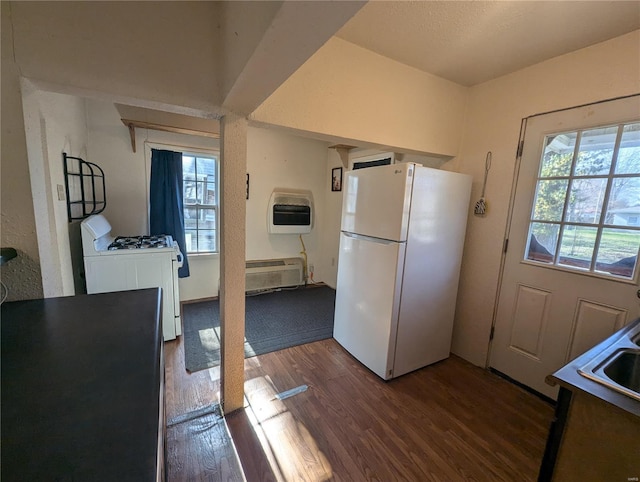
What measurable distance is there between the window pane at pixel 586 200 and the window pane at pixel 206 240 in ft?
11.7

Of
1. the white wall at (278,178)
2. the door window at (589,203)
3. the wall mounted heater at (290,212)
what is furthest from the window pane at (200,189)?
the door window at (589,203)

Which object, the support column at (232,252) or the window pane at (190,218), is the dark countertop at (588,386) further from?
the window pane at (190,218)

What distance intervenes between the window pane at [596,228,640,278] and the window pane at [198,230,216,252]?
12.1 feet

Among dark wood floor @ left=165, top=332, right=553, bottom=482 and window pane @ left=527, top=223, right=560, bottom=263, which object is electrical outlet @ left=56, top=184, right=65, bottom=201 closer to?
dark wood floor @ left=165, top=332, right=553, bottom=482

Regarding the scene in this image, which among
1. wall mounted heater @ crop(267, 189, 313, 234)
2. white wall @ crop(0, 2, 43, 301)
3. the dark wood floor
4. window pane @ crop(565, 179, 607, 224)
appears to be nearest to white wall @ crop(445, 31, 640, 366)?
window pane @ crop(565, 179, 607, 224)

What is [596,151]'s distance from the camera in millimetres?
1584

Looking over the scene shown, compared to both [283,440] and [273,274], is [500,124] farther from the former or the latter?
[273,274]

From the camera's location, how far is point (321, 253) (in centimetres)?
430

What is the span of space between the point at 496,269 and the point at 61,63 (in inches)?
110

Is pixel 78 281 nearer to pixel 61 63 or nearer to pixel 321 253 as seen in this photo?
pixel 61 63

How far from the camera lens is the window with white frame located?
328 cm

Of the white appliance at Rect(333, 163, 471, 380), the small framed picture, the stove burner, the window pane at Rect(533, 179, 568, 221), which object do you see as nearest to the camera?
the window pane at Rect(533, 179, 568, 221)

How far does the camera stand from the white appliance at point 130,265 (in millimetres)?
2049

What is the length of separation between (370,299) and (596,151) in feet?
5.59
